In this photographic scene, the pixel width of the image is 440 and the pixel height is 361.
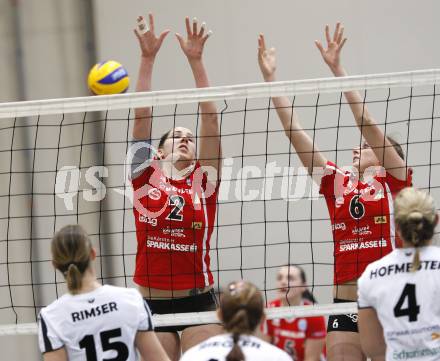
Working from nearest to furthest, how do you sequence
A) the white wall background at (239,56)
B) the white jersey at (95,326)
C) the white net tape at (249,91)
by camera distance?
the white jersey at (95,326), the white net tape at (249,91), the white wall background at (239,56)

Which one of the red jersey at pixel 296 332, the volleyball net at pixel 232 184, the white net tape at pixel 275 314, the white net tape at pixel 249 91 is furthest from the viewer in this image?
the volleyball net at pixel 232 184

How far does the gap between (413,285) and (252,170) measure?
4.13 metres

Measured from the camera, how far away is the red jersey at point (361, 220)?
16.5 feet

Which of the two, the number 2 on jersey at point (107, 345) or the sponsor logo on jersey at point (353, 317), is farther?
the sponsor logo on jersey at point (353, 317)

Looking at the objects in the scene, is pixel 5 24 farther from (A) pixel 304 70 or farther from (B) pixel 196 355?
(B) pixel 196 355

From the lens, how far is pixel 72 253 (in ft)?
12.1

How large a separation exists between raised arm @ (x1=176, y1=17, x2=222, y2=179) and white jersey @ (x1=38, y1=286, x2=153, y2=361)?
1616 mm

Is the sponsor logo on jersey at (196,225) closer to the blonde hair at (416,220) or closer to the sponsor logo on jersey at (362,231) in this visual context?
the sponsor logo on jersey at (362,231)

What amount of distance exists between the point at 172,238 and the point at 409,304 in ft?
6.05

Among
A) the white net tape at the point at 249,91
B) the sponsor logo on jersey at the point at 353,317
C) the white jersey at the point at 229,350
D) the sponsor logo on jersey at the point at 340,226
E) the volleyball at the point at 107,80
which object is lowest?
the sponsor logo on jersey at the point at 353,317

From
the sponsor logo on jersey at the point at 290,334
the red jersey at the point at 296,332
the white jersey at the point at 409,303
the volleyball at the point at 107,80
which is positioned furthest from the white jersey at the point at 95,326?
the sponsor logo on jersey at the point at 290,334

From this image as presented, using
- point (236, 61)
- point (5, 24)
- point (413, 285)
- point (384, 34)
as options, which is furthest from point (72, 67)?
point (413, 285)

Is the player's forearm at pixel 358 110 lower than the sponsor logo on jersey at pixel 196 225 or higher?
higher

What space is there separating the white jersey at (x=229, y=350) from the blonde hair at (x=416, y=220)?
0.72 metres
